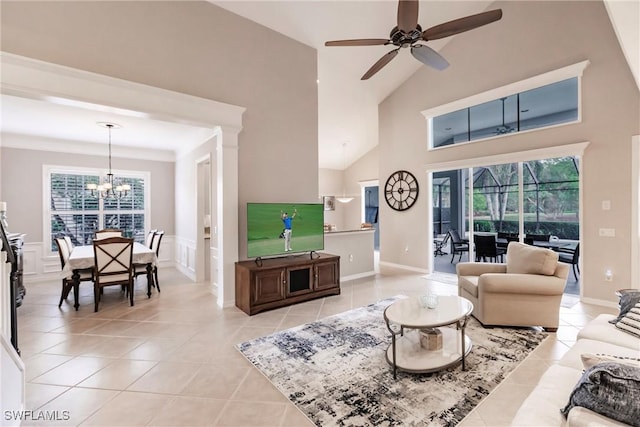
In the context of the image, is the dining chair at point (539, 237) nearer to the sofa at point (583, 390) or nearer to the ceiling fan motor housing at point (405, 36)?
the sofa at point (583, 390)

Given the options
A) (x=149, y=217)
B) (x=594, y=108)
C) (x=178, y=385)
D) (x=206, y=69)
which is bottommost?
(x=178, y=385)

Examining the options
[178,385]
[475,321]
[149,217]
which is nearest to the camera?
[178,385]

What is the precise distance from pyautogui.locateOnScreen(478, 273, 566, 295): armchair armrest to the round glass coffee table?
24.9 inches

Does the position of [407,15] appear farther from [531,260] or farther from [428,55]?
[531,260]

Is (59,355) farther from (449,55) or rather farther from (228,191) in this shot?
(449,55)

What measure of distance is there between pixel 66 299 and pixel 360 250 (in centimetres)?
496

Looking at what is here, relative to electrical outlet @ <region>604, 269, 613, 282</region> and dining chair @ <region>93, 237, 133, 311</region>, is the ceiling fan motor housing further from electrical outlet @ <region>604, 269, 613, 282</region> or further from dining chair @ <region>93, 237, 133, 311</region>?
dining chair @ <region>93, 237, 133, 311</region>

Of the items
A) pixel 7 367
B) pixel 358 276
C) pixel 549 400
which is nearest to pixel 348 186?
pixel 358 276

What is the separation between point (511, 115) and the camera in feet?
16.6

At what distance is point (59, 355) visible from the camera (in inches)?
108

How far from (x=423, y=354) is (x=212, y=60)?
4366 millimetres

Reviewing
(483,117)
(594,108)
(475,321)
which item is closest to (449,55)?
(483,117)

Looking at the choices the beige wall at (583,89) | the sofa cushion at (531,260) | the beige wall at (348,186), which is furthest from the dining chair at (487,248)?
the beige wall at (348,186)

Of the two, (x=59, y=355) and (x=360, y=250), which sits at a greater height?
(x=360, y=250)
